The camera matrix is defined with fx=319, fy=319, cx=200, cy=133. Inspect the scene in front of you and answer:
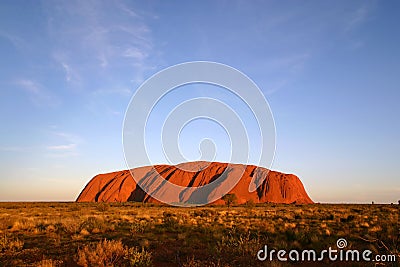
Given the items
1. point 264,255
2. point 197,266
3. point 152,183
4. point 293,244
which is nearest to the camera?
point 197,266

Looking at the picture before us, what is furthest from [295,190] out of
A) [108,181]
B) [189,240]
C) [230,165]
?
[189,240]

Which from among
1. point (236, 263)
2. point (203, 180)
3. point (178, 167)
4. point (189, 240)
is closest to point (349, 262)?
point (236, 263)

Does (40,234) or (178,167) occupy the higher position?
(178,167)

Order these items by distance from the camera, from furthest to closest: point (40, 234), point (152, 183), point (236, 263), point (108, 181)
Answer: point (108, 181)
point (152, 183)
point (40, 234)
point (236, 263)

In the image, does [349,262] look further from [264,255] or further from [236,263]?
[236,263]

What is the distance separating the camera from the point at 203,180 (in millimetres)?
104688

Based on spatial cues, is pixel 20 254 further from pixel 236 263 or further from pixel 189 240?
pixel 236 263

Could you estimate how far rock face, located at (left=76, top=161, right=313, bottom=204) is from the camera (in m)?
95.0

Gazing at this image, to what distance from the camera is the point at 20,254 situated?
980 centimetres

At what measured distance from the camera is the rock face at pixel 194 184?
95.0 m

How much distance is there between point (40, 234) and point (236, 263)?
10.5m

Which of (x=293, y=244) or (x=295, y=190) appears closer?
(x=293, y=244)

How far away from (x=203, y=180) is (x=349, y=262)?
96.8m

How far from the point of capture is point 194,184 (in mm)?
103375
